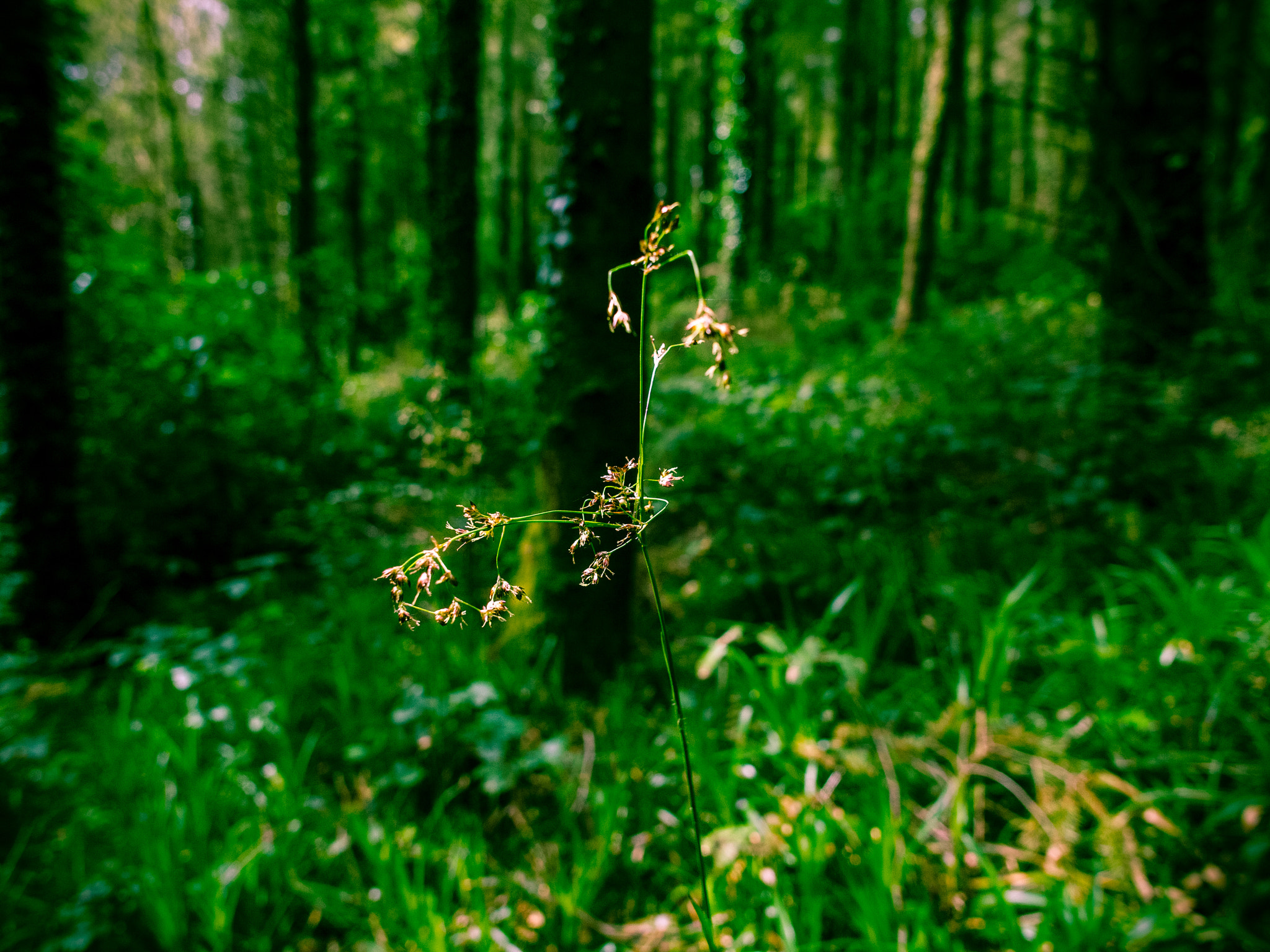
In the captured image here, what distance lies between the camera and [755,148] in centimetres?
1263

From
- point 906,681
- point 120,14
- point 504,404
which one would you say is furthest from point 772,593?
point 120,14

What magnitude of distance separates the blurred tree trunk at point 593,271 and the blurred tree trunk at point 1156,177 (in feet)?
12.2

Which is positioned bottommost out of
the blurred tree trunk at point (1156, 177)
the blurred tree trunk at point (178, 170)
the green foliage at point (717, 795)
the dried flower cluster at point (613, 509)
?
the green foliage at point (717, 795)

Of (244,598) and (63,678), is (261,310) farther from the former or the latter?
(63,678)

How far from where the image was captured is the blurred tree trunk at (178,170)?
1852 cm

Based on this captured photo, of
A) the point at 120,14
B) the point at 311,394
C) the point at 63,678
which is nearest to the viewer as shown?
the point at 63,678

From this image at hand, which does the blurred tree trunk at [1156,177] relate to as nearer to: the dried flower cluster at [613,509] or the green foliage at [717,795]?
the green foliage at [717,795]

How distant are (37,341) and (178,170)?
22.4 metres

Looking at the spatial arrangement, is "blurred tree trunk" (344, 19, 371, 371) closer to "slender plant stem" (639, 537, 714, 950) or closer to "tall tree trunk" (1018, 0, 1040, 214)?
"slender plant stem" (639, 537, 714, 950)

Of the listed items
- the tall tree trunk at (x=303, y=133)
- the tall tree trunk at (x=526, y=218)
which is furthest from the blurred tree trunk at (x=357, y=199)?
the tall tree trunk at (x=526, y=218)

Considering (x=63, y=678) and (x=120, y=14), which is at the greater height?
(x=120, y=14)

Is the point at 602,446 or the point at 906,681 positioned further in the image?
the point at 602,446

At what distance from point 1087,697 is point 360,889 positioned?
2335 mm

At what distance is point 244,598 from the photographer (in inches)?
160
